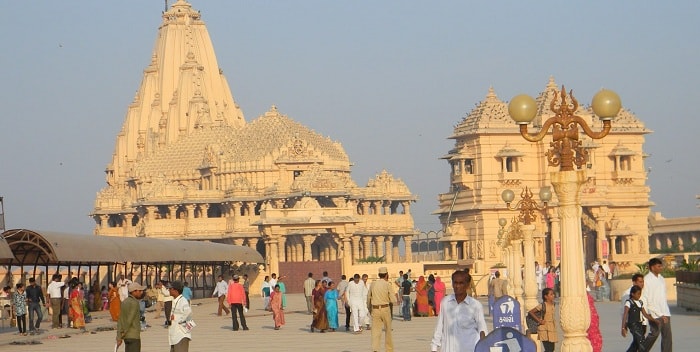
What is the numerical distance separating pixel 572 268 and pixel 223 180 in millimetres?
76412

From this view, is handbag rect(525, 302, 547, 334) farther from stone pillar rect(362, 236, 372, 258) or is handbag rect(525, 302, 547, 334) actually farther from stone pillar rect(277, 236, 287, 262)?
stone pillar rect(362, 236, 372, 258)

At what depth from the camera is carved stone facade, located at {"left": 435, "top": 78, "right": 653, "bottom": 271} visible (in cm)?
7794

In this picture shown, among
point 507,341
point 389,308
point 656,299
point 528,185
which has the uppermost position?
point 528,185

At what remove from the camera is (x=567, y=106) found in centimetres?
1780

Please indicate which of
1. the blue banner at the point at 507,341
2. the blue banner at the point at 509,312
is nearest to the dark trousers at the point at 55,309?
the blue banner at the point at 509,312

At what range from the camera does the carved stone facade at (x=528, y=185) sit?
256 ft

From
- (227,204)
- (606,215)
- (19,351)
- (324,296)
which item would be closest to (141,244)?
(324,296)

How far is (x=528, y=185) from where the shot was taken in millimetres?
78875

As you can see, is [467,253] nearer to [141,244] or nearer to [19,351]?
[141,244]

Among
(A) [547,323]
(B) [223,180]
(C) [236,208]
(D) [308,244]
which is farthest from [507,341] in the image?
(B) [223,180]

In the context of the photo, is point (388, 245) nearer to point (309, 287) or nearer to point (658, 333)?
point (309, 287)

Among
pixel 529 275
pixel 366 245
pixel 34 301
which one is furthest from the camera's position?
pixel 366 245

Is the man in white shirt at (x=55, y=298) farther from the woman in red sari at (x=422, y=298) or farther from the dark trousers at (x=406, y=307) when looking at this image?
the woman in red sari at (x=422, y=298)

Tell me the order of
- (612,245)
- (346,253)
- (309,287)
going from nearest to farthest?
(309,287), (346,253), (612,245)
